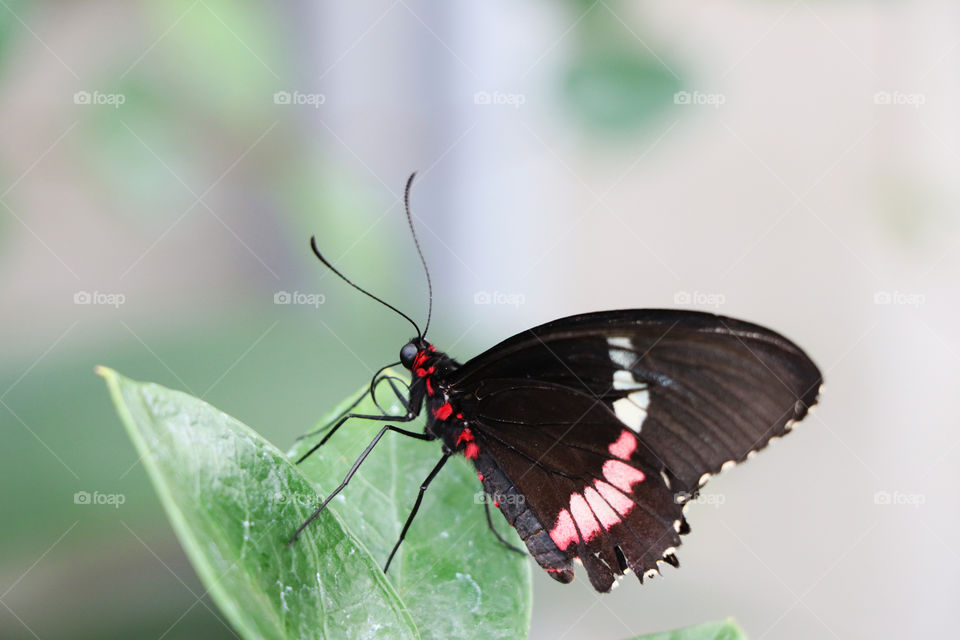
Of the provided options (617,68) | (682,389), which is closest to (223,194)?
(617,68)

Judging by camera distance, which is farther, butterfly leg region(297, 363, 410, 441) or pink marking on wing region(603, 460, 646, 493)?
pink marking on wing region(603, 460, 646, 493)

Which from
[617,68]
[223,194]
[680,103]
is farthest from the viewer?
[223,194]

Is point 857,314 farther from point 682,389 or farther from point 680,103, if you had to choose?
point 682,389

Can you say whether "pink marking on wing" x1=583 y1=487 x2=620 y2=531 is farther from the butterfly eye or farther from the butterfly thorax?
the butterfly eye

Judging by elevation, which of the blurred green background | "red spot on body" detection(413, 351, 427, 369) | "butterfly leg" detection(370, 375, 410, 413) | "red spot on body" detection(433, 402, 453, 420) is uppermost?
the blurred green background

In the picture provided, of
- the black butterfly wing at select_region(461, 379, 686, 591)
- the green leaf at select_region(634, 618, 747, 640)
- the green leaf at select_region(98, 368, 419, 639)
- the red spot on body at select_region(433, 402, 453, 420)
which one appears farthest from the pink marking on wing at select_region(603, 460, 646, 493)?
the green leaf at select_region(98, 368, 419, 639)

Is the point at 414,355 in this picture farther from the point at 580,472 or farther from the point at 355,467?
the point at 580,472
